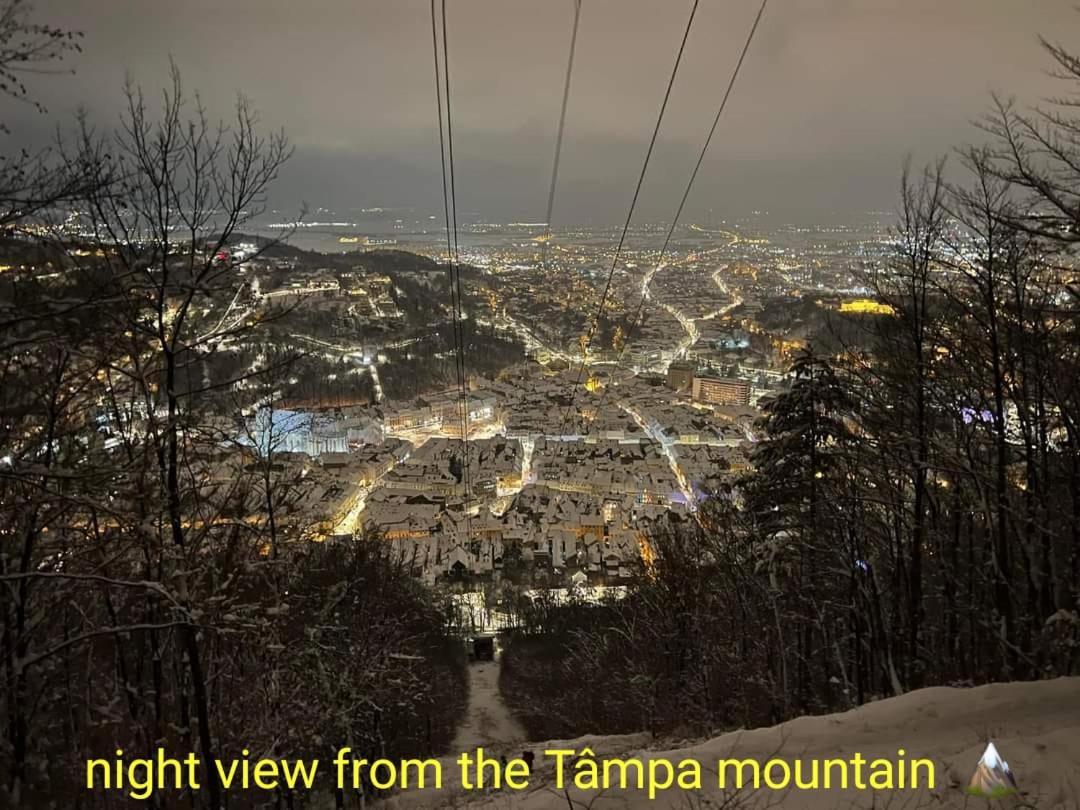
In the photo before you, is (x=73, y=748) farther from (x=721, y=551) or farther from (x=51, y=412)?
(x=721, y=551)

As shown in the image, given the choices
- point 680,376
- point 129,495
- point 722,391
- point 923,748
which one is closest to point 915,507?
point 923,748

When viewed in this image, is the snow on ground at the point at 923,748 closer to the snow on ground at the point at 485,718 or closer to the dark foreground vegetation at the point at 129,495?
the dark foreground vegetation at the point at 129,495

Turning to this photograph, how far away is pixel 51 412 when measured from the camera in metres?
3.50

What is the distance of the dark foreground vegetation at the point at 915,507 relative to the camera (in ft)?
17.0

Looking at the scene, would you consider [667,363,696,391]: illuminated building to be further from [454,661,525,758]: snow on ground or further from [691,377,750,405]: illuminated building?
[454,661,525,758]: snow on ground

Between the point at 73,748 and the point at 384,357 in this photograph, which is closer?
the point at 73,748

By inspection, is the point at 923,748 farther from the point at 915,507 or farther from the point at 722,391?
the point at 722,391

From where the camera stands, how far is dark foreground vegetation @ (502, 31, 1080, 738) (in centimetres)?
518

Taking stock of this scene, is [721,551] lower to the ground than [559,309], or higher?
lower

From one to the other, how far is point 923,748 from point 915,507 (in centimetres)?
339

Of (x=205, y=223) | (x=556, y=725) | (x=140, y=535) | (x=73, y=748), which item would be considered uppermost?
(x=205, y=223)

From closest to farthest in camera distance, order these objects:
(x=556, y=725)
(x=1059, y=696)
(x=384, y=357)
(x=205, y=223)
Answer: (x=1059, y=696), (x=205, y=223), (x=556, y=725), (x=384, y=357)

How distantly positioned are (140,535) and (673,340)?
58773mm

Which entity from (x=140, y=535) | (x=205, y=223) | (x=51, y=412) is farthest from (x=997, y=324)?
(x=51, y=412)
